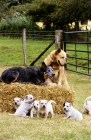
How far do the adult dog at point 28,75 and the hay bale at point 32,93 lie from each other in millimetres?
423

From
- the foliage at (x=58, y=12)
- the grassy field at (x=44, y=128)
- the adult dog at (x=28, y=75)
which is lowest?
the grassy field at (x=44, y=128)

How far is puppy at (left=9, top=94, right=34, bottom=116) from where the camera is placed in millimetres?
7648

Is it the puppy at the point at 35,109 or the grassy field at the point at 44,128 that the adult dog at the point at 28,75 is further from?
the puppy at the point at 35,109

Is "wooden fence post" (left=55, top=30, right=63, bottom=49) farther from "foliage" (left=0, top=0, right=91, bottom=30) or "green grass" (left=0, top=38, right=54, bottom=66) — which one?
"foliage" (left=0, top=0, right=91, bottom=30)

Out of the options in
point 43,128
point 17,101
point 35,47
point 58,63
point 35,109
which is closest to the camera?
point 43,128

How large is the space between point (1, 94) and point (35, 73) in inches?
36.6

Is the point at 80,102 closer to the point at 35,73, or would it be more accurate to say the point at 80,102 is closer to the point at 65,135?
the point at 35,73

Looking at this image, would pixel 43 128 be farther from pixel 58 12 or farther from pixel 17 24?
pixel 17 24

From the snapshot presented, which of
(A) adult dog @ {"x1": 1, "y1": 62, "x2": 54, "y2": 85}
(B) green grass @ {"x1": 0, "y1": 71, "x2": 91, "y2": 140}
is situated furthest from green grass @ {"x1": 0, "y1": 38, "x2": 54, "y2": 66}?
(B) green grass @ {"x1": 0, "y1": 71, "x2": 91, "y2": 140}

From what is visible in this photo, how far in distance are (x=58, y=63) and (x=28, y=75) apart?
2.93 feet

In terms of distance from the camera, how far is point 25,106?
7.68 m

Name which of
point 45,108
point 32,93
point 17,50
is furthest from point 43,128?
point 17,50

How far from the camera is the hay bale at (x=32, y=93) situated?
27.3 ft

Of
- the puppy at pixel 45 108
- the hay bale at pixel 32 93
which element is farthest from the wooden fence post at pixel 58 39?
the puppy at pixel 45 108
